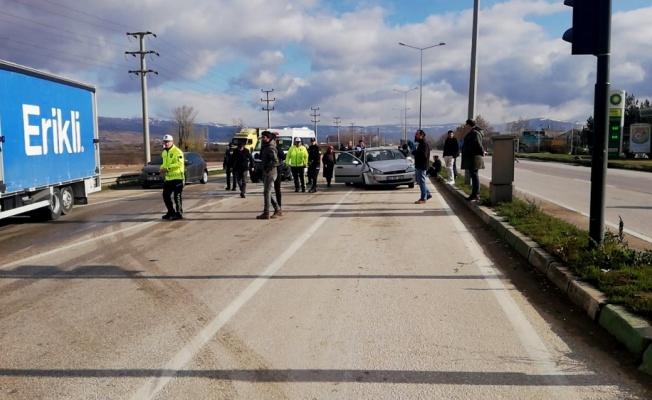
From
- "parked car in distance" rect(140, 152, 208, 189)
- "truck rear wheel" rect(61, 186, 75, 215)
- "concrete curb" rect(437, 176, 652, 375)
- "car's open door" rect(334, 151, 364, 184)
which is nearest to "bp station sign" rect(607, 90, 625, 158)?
"concrete curb" rect(437, 176, 652, 375)

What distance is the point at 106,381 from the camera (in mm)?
3869

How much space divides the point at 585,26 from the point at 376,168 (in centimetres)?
1239

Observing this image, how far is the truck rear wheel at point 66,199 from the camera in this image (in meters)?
13.2

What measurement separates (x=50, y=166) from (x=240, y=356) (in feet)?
31.2

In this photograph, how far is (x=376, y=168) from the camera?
18.9 meters

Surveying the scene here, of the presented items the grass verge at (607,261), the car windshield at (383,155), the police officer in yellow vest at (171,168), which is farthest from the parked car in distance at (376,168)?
the grass verge at (607,261)

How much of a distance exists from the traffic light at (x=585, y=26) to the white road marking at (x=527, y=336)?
9.25 ft

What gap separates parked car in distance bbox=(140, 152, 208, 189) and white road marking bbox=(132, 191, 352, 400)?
588 inches

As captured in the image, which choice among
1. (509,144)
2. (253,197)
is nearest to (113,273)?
(509,144)

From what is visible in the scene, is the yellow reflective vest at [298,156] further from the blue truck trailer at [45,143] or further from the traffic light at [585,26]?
the traffic light at [585,26]

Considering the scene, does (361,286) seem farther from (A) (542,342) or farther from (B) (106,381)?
(B) (106,381)

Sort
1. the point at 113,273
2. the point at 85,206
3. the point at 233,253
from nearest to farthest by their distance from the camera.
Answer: the point at 113,273, the point at 233,253, the point at 85,206

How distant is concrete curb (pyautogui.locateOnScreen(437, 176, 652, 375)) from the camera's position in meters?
4.24

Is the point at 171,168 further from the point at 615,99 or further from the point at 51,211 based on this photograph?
the point at 615,99
